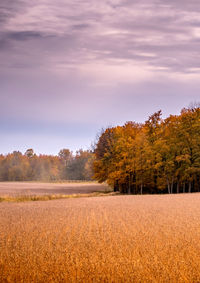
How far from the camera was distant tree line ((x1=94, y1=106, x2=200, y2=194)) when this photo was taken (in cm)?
4916

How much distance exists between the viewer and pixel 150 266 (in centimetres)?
972

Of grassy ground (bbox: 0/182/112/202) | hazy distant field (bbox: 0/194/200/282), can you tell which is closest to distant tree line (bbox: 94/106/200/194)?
grassy ground (bbox: 0/182/112/202)

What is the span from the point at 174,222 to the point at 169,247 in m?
6.78

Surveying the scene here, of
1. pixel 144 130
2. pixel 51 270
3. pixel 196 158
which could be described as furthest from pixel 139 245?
pixel 144 130

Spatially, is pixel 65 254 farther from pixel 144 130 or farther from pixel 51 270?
pixel 144 130

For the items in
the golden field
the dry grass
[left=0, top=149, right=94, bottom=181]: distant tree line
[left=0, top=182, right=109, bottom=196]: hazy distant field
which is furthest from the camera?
[left=0, top=149, right=94, bottom=181]: distant tree line

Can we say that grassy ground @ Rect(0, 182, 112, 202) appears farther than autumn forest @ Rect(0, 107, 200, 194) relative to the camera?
No

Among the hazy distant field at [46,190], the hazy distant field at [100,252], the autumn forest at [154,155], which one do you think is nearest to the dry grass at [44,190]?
the hazy distant field at [46,190]

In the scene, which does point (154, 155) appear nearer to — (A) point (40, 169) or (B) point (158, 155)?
(B) point (158, 155)

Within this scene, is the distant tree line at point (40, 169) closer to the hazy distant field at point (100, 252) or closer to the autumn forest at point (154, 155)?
the autumn forest at point (154, 155)

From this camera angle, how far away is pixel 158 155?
161 feet

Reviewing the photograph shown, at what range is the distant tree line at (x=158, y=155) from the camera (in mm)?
49156

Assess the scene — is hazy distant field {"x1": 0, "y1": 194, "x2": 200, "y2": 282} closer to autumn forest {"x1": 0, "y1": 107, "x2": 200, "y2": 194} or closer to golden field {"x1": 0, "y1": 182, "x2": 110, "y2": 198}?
golden field {"x1": 0, "y1": 182, "x2": 110, "y2": 198}

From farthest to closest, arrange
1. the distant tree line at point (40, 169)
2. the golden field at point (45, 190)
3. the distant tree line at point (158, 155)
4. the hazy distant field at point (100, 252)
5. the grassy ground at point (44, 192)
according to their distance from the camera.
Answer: the distant tree line at point (40, 169), the distant tree line at point (158, 155), the golden field at point (45, 190), the grassy ground at point (44, 192), the hazy distant field at point (100, 252)
